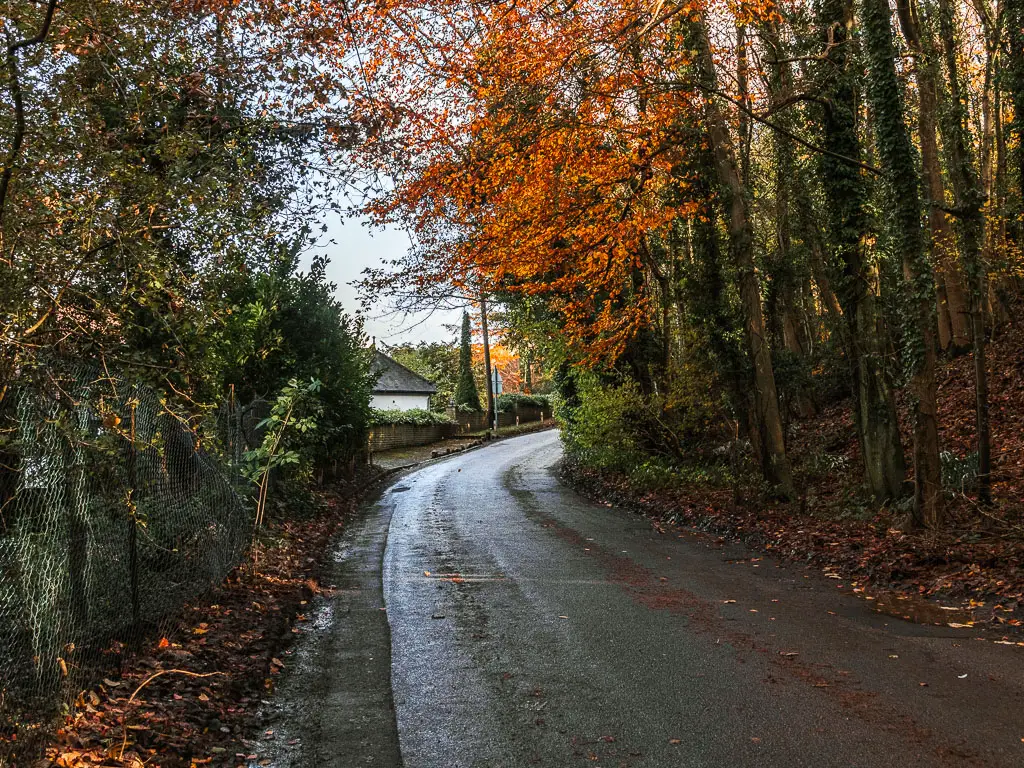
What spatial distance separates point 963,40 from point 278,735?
21.5 meters

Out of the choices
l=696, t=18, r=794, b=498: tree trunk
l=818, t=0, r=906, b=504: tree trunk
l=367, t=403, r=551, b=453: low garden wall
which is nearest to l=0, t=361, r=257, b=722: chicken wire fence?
l=818, t=0, r=906, b=504: tree trunk

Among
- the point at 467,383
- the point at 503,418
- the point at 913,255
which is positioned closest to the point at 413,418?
the point at 467,383

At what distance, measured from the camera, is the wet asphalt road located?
4.59 metres

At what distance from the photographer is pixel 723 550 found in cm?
1125

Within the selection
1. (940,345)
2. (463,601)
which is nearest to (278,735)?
(463,601)

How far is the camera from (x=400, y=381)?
2276 inches

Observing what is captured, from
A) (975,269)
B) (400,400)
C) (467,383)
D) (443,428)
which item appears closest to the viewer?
(975,269)

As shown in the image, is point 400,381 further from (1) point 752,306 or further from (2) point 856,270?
(2) point 856,270

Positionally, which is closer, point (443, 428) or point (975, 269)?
point (975, 269)

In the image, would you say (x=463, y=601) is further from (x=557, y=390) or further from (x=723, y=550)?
(x=557, y=390)

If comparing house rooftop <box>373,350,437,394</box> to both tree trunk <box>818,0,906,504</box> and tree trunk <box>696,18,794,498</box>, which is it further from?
tree trunk <box>818,0,906,504</box>

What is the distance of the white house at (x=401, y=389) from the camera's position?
5512 cm

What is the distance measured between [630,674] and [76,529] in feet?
13.4

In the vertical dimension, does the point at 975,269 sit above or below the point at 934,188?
below
